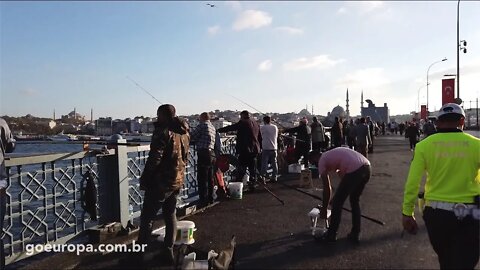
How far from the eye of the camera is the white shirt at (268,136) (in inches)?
476

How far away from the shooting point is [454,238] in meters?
3.52

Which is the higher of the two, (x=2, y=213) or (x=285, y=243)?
(x=2, y=213)

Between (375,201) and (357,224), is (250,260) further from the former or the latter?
(375,201)

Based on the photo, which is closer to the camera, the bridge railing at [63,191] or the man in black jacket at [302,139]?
the bridge railing at [63,191]

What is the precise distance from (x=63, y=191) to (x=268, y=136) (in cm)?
705

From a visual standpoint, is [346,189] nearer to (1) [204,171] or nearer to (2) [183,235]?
(2) [183,235]

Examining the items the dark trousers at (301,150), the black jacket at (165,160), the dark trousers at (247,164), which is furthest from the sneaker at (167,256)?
the dark trousers at (301,150)

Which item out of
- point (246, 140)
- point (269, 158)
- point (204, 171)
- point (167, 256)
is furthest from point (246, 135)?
point (167, 256)

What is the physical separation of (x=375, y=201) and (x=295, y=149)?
569 cm

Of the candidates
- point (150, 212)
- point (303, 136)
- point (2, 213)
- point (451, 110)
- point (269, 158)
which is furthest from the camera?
Answer: point (303, 136)

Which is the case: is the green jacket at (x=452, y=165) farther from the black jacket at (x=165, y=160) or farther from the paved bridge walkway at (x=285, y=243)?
the black jacket at (x=165, y=160)

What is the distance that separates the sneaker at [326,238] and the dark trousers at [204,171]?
3156 mm

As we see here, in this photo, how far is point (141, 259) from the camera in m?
5.27

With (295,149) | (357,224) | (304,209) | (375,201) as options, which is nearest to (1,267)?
(357,224)
